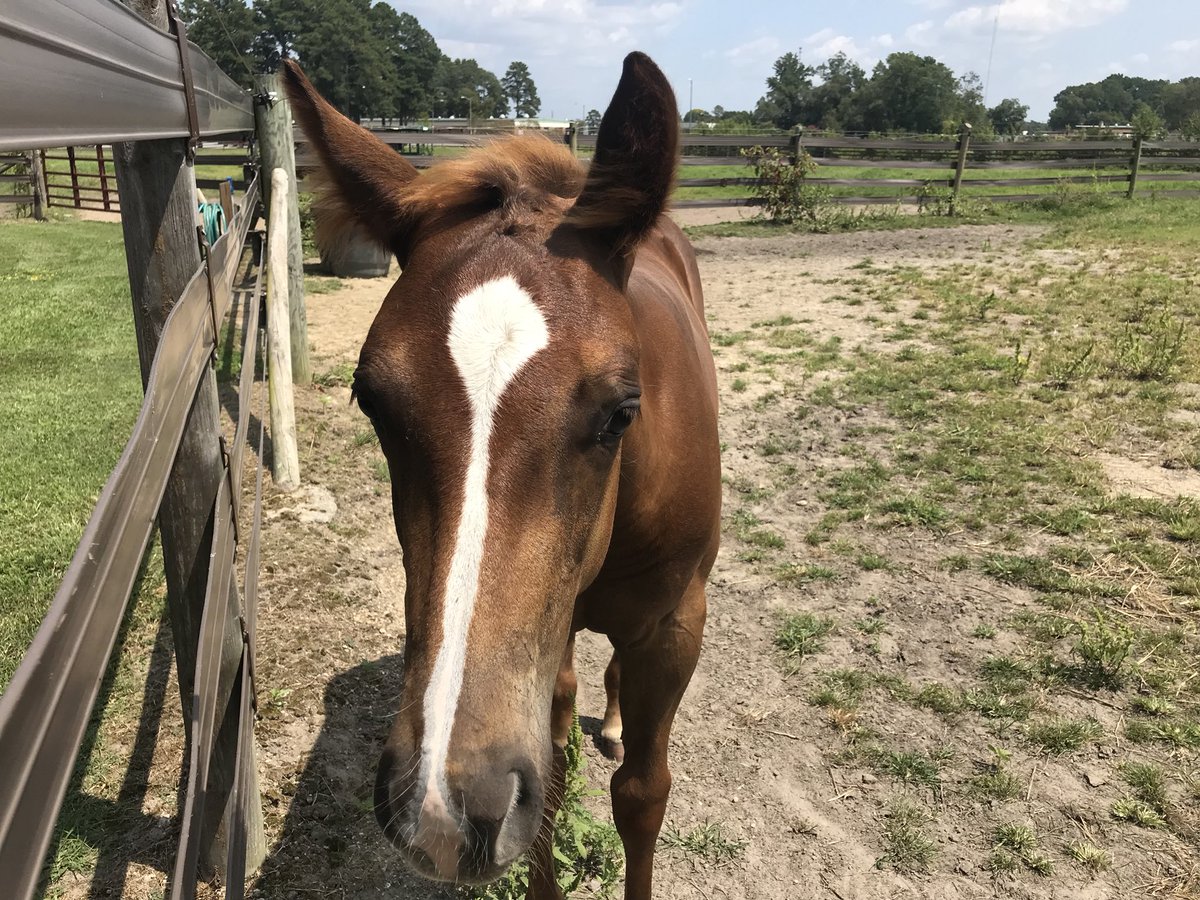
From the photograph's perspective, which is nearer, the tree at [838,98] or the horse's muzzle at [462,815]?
the horse's muzzle at [462,815]

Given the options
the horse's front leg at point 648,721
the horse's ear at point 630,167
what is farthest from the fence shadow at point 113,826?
the horse's ear at point 630,167

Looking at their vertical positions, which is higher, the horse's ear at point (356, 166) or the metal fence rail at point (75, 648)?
the horse's ear at point (356, 166)

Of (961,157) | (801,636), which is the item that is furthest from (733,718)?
(961,157)

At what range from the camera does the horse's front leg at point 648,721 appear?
243cm

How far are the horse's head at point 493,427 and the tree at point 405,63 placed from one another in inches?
2488

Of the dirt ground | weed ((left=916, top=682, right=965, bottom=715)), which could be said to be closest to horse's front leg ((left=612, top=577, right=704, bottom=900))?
the dirt ground

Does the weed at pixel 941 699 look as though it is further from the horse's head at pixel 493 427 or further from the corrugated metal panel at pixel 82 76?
the corrugated metal panel at pixel 82 76

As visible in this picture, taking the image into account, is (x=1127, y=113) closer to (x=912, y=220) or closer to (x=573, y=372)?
(x=912, y=220)

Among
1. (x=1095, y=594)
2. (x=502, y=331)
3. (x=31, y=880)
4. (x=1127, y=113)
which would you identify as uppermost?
(x=1127, y=113)

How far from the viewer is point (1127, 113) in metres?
110

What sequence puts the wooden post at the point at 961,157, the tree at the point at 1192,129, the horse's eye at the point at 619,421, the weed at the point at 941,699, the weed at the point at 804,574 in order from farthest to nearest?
1. the tree at the point at 1192,129
2. the wooden post at the point at 961,157
3. the weed at the point at 804,574
4. the weed at the point at 941,699
5. the horse's eye at the point at 619,421

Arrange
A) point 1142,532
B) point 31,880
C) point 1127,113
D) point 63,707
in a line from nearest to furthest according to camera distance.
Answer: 1. point 31,880
2. point 63,707
3. point 1142,532
4. point 1127,113

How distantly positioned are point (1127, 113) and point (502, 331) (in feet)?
457

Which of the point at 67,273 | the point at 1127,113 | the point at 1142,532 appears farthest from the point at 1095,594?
the point at 1127,113
